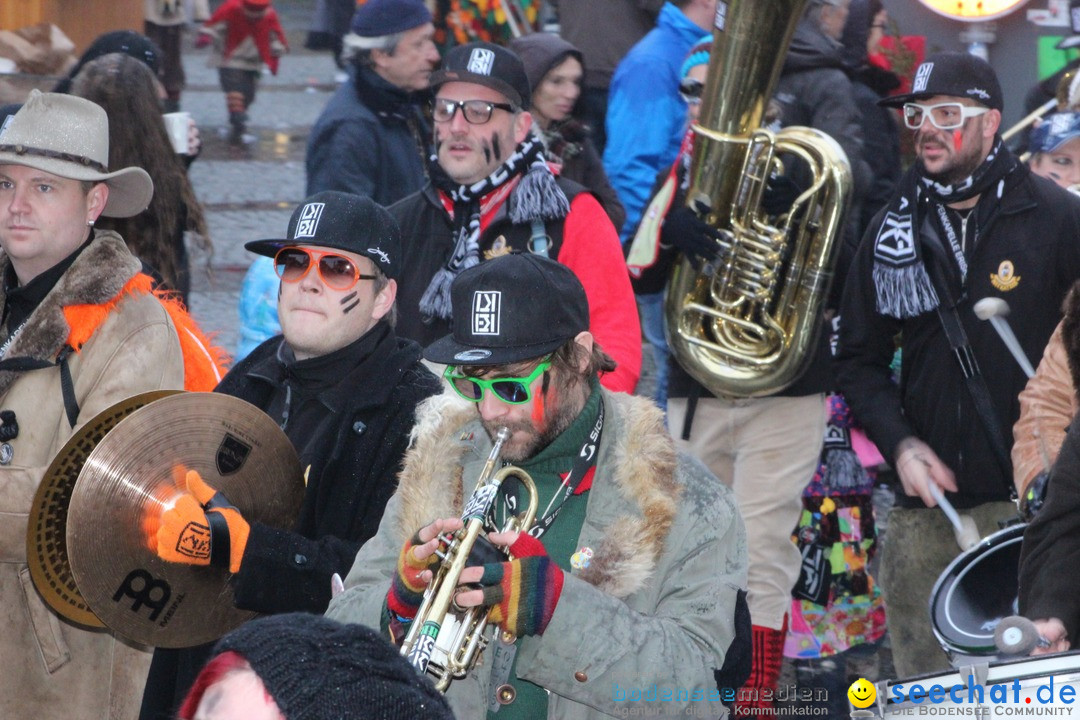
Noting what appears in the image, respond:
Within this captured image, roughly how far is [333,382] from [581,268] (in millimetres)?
1216

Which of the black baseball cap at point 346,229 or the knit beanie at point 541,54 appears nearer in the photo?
the black baseball cap at point 346,229

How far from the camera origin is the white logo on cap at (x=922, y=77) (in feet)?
16.2

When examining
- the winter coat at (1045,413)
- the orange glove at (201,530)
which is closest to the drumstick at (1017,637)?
the winter coat at (1045,413)

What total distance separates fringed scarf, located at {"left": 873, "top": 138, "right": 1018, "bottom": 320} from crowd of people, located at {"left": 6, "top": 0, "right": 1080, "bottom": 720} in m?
0.01

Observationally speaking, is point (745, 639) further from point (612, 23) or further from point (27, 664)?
point (612, 23)

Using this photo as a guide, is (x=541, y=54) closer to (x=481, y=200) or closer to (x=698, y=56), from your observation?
(x=698, y=56)

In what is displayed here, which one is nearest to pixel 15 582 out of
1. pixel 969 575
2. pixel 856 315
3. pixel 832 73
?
pixel 969 575

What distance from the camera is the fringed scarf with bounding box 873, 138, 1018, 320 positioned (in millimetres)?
4789

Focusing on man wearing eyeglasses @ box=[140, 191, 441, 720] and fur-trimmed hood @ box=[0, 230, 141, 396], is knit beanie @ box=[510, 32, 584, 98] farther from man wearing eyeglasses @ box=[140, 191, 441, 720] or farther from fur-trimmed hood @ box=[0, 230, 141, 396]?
fur-trimmed hood @ box=[0, 230, 141, 396]

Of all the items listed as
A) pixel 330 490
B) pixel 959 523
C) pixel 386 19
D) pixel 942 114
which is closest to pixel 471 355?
pixel 330 490

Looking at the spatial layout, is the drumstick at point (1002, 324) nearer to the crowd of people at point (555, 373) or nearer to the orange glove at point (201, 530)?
the crowd of people at point (555, 373)

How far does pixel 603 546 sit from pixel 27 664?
1802 mm

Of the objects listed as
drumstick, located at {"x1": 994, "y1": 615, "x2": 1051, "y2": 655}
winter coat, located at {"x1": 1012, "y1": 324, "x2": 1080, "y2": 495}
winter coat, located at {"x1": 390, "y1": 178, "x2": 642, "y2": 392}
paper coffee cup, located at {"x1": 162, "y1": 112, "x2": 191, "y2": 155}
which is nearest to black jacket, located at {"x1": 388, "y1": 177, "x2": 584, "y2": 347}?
winter coat, located at {"x1": 390, "y1": 178, "x2": 642, "y2": 392}

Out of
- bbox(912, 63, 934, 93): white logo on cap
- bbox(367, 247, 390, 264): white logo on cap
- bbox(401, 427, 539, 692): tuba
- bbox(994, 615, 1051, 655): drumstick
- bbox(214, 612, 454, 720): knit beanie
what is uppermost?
bbox(214, 612, 454, 720): knit beanie
